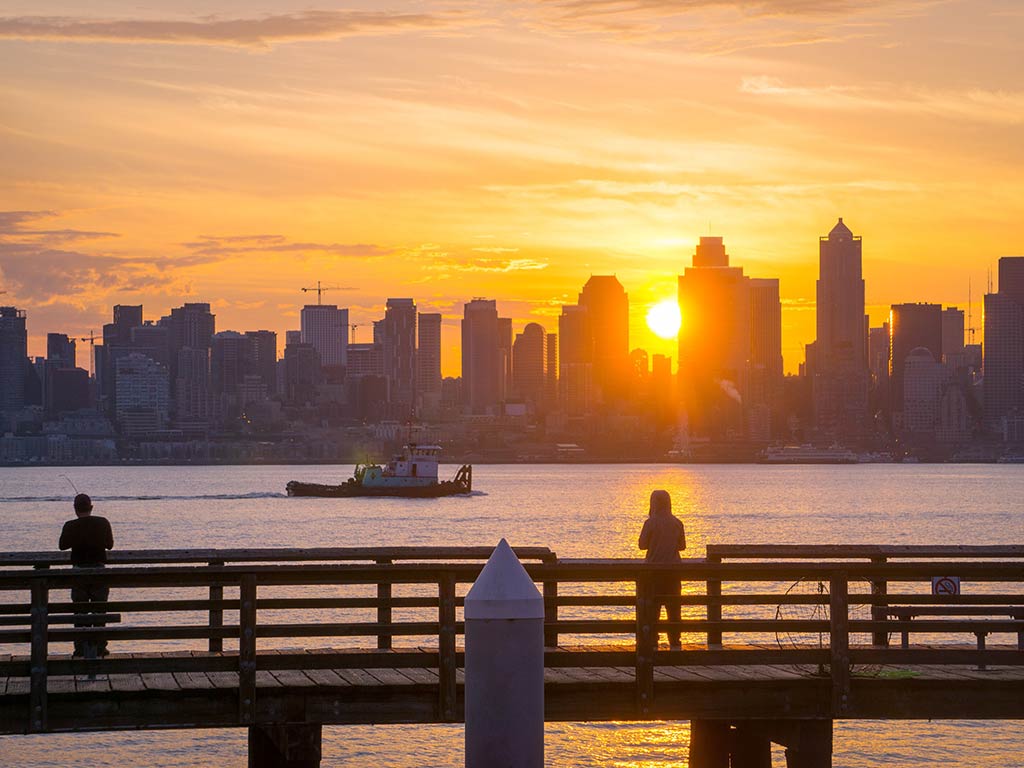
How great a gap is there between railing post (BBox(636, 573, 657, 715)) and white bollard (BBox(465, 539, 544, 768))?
4.59 m

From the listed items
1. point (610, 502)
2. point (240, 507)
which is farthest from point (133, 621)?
point (610, 502)

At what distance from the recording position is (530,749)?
8.75m

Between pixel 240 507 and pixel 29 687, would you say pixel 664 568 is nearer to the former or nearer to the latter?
pixel 29 687

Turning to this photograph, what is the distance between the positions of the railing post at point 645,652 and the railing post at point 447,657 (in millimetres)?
1577

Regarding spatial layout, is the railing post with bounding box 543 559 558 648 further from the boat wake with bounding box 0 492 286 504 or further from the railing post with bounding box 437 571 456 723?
the boat wake with bounding box 0 492 286 504

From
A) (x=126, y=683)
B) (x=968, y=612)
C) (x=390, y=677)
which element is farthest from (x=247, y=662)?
(x=968, y=612)

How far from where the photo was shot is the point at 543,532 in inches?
3752

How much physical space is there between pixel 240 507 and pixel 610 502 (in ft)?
118

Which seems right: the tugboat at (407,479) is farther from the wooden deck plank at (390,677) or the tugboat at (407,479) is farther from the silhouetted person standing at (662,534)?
the wooden deck plank at (390,677)

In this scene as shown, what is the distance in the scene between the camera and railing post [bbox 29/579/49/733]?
12.6 meters

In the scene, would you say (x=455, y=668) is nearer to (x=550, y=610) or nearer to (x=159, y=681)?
(x=550, y=610)

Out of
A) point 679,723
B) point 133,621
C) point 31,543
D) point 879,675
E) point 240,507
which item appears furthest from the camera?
point 240,507

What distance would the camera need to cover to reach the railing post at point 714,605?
14641 mm

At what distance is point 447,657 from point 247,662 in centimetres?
164
